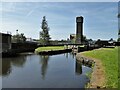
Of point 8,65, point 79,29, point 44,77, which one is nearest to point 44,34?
point 79,29

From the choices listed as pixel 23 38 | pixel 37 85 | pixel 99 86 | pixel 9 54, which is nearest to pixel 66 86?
pixel 37 85

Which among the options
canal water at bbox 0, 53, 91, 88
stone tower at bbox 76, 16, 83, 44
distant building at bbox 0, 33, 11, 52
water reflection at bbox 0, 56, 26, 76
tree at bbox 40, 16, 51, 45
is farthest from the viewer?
stone tower at bbox 76, 16, 83, 44

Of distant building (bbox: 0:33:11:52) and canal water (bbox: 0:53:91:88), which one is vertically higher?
distant building (bbox: 0:33:11:52)

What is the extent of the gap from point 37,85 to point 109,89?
6522 millimetres

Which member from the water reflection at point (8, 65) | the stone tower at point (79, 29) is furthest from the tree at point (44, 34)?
the water reflection at point (8, 65)

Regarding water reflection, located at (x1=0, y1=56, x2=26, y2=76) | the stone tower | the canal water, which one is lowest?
water reflection, located at (x1=0, y1=56, x2=26, y2=76)

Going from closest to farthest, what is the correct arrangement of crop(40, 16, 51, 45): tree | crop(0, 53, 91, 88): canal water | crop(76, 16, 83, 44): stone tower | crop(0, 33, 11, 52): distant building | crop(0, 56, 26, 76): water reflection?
crop(0, 53, 91, 88): canal water
crop(0, 56, 26, 76): water reflection
crop(0, 33, 11, 52): distant building
crop(40, 16, 51, 45): tree
crop(76, 16, 83, 44): stone tower

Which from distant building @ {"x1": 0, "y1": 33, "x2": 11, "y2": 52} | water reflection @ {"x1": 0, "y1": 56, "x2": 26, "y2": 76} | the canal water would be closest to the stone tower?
distant building @ {"x1": 0, "y1": 33, "x2": 11, "y2": 52}

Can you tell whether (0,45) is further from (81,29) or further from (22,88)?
(81,29)

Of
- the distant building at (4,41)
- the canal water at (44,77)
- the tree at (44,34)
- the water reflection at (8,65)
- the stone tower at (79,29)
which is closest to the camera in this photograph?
the canal water at (44,77)

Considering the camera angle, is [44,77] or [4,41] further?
[4,41]

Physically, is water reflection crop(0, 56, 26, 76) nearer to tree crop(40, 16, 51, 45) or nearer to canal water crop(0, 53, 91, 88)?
canal water crop(0, 53, 91, 88)

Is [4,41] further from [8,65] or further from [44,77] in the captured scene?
[44,77]

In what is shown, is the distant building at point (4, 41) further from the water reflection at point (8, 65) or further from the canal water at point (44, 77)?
the canal water at point (44, 77)
